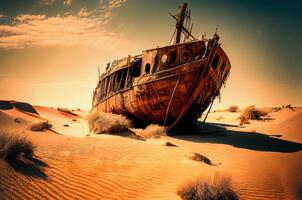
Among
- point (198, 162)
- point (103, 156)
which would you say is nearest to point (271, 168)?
point (198, 162)

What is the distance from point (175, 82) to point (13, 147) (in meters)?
7.88

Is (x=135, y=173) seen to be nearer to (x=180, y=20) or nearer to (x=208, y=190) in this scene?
(x=208, y=190)

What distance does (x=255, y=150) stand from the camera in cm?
842

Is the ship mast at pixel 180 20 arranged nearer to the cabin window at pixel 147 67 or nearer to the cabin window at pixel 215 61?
the cabin window at pixel 147 67

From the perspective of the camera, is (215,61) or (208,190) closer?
(208,190)

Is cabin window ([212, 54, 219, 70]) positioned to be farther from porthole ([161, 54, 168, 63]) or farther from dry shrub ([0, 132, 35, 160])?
dry shrub ([0, 132, 35, 160])

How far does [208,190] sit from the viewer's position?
3.61 meters

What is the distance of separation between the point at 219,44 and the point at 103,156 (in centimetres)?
773

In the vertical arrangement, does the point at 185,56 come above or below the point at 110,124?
above

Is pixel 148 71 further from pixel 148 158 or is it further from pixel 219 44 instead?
pixel 148 158

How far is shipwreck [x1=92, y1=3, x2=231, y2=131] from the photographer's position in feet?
34.9

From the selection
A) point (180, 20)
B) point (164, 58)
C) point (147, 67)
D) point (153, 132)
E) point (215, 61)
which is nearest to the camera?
point (153, 132)

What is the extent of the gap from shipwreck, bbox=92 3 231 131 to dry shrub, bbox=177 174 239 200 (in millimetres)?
7273

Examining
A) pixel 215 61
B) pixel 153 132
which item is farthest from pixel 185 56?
pixel 153 132
